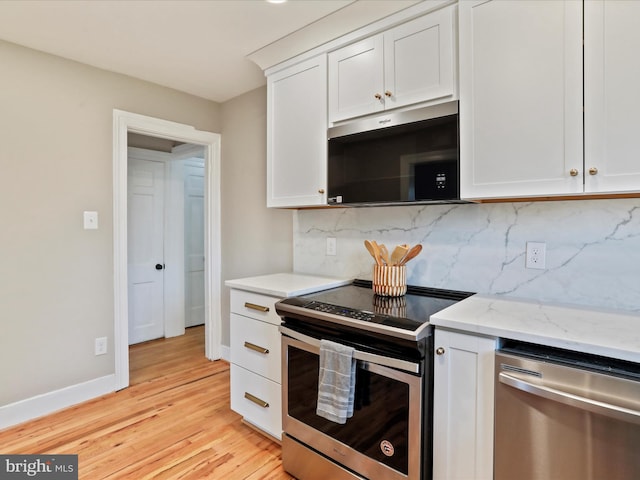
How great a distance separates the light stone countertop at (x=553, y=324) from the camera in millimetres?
1051

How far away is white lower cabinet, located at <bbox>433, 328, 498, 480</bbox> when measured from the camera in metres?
1.24

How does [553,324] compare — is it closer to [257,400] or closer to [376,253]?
[376,253]

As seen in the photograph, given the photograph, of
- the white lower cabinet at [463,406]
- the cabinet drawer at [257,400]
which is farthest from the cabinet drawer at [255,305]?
the white lower cabinet at [463,406]

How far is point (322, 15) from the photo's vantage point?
6.44ft

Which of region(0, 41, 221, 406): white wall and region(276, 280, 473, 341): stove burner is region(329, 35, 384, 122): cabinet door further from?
region(0, 41, 221, 406): white wall

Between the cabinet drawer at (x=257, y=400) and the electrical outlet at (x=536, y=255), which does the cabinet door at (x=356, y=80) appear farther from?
the cabinet drawer at (x=257, y=400)

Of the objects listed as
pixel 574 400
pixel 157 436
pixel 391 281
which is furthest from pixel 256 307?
pixel 574 400

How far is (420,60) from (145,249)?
3436 mm

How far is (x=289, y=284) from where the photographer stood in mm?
2129

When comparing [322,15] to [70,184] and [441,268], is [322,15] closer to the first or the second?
[441,268]

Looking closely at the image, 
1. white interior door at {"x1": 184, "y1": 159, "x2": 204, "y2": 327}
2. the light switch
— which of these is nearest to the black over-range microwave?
the light switch

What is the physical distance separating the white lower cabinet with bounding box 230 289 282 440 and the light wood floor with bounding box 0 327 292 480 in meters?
0.17

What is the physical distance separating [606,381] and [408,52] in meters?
1.57

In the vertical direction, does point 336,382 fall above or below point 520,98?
below
